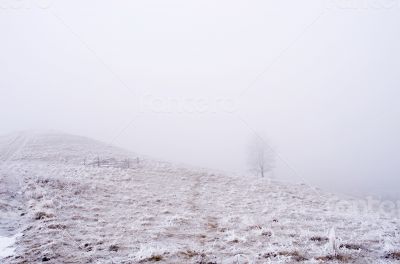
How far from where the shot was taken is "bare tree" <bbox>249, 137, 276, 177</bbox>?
196 ft

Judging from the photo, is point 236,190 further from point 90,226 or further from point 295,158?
point 295,158

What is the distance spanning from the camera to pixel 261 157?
2366 inches

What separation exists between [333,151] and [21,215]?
203 meters

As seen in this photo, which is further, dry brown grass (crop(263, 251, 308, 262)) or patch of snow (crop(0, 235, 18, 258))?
dry brown grass (crop(263, 251, 308, 262))

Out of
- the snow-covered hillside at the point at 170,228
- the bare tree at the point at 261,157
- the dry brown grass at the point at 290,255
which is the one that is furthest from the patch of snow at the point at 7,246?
the bare tree at the point at 261,157

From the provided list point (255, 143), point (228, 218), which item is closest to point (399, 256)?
point (228, 218)

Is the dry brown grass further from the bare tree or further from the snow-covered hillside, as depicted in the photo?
the bare tree

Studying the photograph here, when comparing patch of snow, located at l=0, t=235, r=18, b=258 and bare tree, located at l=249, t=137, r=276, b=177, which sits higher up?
bare tree, located at l=249, t=137, r=276, b=177
